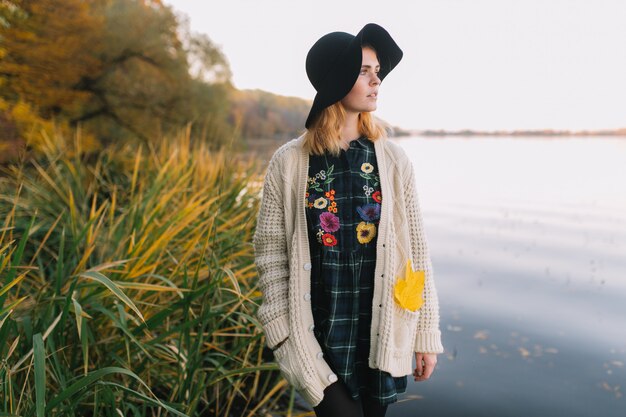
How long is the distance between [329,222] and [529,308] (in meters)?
5.71

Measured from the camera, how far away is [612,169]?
915 inches

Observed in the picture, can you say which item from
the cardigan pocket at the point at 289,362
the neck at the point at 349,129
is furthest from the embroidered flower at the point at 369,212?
the cardigan pocket at the point at 289,362

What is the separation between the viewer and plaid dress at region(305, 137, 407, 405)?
180 centimetres

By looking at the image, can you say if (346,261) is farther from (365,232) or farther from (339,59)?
(339,59)

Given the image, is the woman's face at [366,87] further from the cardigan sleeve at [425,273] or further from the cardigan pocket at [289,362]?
the cardigan pocket at [289,362]

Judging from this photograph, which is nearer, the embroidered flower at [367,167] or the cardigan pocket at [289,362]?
the cardigan pocket at [289,362]

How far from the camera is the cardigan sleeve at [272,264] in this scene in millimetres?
1840

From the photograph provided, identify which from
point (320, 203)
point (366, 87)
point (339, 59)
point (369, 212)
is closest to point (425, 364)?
point (369, 212)

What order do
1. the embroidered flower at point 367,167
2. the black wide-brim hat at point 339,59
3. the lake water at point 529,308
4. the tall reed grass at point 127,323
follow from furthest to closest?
the lake water at point 529,308 → the tall reed grass at point 127,323 → the embroidered flower at point 367,167 → the black wide-brim hat at point 339,59

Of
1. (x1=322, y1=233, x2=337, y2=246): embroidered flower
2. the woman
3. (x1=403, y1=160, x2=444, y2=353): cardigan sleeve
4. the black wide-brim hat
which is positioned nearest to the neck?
the woman

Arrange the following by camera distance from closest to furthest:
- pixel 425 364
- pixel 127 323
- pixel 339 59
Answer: pixel 339 59
pixel 425 364
pixel 127 323

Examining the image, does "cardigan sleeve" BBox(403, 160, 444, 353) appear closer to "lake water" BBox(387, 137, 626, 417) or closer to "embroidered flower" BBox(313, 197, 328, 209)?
"embroidered flower" BBox(313, 197, 328, 209)

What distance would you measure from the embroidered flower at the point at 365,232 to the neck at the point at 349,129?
0.29 m

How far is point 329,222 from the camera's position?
1.82 m
